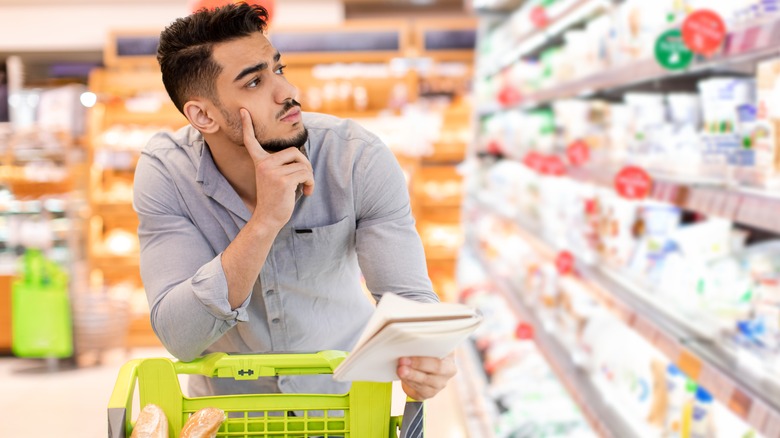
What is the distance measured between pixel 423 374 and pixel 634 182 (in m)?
1.15

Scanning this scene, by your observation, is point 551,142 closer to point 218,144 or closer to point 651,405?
Result: point 651,405

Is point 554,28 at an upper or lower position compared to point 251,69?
upper

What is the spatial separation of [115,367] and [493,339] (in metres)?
2.60

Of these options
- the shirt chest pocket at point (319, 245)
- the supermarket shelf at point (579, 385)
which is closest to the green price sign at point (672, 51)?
the shirt chest pocket at point (319, 245)

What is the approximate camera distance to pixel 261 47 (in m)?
1.55

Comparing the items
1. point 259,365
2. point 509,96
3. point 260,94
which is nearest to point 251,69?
point 260,94

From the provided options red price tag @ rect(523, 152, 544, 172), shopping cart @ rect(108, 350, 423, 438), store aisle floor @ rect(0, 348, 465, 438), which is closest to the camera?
shopping cart @ rect(108, 350, 423, 438)

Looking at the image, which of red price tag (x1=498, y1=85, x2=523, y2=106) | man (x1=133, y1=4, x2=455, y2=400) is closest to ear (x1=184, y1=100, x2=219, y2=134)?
man (x1=133, y1=4, x2=455, y2=400)

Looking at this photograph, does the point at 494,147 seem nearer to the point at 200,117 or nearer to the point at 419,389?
the point at 200,117

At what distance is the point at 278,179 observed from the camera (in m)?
1.44

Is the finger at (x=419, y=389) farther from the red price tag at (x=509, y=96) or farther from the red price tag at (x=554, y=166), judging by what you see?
the red price tag at (x=509, y=96)

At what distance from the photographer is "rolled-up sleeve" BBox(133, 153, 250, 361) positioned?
1418mm

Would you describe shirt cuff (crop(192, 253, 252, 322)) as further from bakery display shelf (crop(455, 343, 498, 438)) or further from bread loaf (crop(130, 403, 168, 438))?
bakery display shelf (crop(455, 343, 498, 438))

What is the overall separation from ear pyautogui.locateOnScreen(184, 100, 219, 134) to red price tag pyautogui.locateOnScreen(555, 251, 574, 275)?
1646 millimetres
